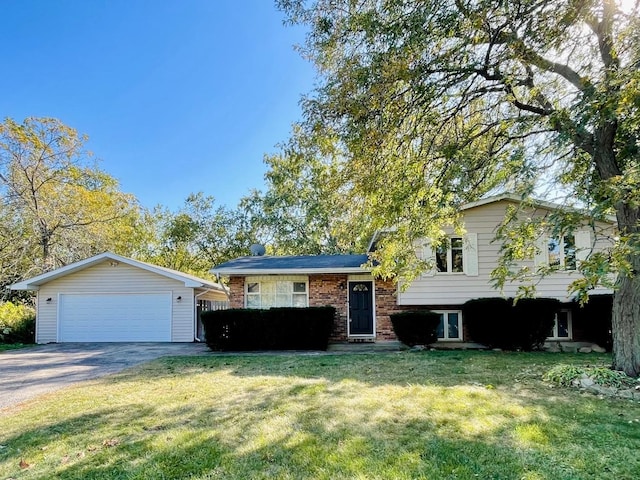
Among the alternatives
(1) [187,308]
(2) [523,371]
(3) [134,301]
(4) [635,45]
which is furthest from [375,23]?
(3) [134,301]

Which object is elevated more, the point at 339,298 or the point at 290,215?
the point at 290,215

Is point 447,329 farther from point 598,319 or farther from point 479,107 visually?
point 479,107

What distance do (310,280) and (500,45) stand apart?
29.6 feet

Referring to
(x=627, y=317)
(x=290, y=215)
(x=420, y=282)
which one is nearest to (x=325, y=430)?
(x=627, y=317)

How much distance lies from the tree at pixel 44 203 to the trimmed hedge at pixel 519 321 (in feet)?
61.3

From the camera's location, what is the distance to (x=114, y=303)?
1523 cm

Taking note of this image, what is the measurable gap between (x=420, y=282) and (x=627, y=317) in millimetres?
5810

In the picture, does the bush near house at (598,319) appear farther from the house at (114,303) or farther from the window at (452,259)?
the house at (114,303)

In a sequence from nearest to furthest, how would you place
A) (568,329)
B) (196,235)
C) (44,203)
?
(568,329), (44,203), (196,235)

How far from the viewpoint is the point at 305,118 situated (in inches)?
284

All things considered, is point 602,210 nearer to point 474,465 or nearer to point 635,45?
point 635,45

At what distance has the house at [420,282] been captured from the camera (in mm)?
11828

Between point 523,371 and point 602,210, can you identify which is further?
point 523,371

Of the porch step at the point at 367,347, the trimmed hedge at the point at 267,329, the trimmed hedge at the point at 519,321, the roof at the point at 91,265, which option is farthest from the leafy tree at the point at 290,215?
the trimmed hedge at the point at 519,321
